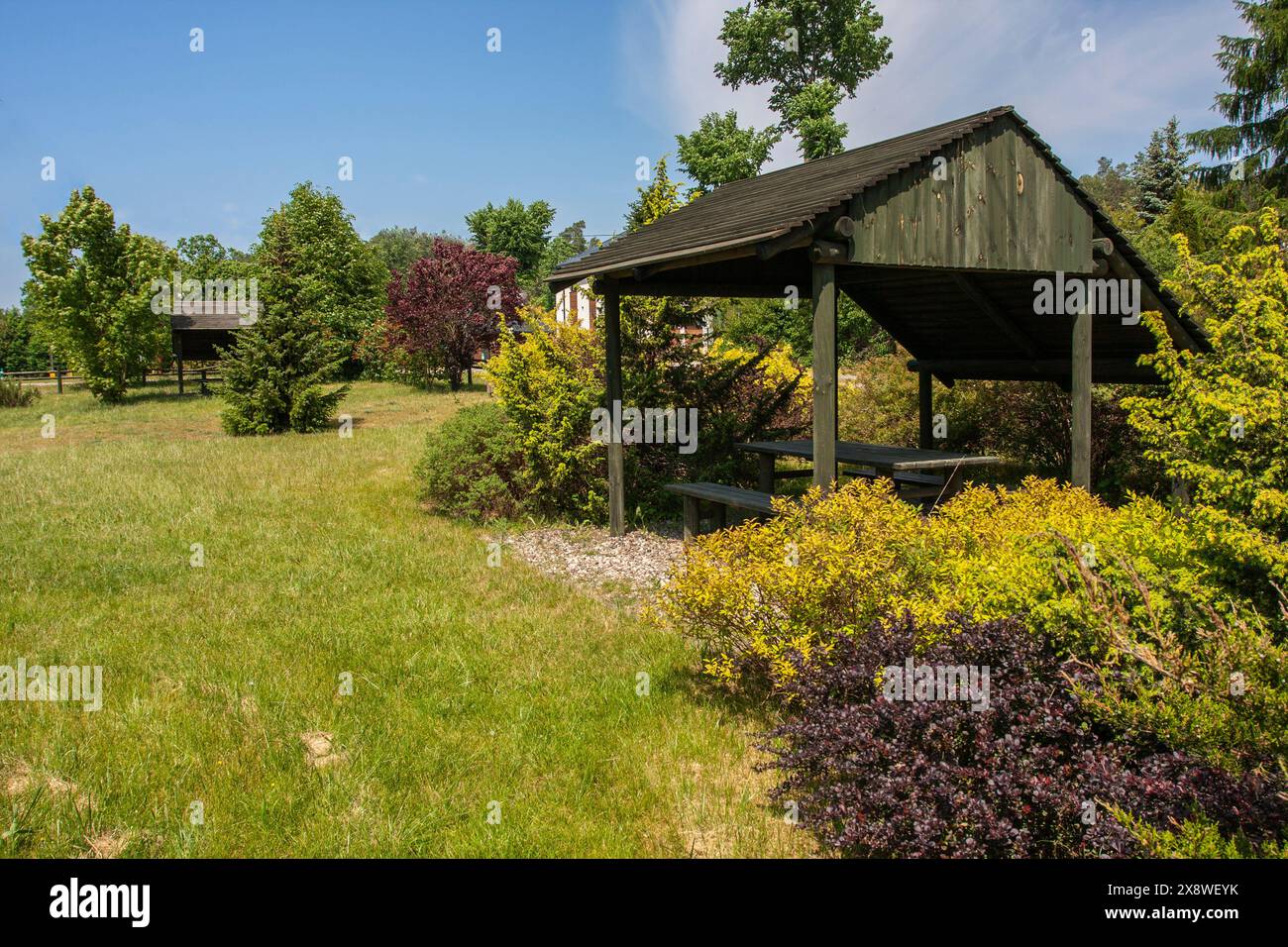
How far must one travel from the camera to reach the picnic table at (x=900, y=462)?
922 centimetres

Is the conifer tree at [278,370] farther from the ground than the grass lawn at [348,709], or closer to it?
farther from the ground

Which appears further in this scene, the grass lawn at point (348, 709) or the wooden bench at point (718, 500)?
the wooden bench at point (718, 500)

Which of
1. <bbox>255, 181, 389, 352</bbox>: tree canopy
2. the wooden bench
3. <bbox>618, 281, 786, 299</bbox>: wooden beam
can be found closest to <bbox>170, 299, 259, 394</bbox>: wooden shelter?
<bbox>255, 181, 389, 352</bbox>: tree canopy

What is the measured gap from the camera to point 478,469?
1178cm

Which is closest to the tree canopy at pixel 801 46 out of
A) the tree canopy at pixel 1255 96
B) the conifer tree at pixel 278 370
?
the tree canopy at pixel 1255 96

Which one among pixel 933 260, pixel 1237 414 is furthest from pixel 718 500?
pixel 1237 414

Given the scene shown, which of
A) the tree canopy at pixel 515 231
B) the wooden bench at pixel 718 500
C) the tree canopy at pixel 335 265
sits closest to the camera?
the wooden bench at pixel 718 500

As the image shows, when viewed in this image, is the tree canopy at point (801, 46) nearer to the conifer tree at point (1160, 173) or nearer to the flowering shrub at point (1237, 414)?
the conifer tree at point (1160, 173)

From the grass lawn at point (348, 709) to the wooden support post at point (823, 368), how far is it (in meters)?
1.97

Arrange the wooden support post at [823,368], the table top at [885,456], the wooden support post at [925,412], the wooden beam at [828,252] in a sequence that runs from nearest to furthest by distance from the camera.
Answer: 1. the wooden beam at [828,252]
2. the wooden support post at [823,368]
3. the table top at [885,456]
4. the wooden support post at [925,412]

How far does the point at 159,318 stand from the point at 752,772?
111ft

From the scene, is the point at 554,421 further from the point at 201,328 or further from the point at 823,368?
the point at 201,328

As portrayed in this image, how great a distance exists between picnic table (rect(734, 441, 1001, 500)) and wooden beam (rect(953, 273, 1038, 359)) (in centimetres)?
Answer: 168

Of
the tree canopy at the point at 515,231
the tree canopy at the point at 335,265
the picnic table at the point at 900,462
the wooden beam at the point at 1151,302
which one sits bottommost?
the picnic table at the point at 900,462
